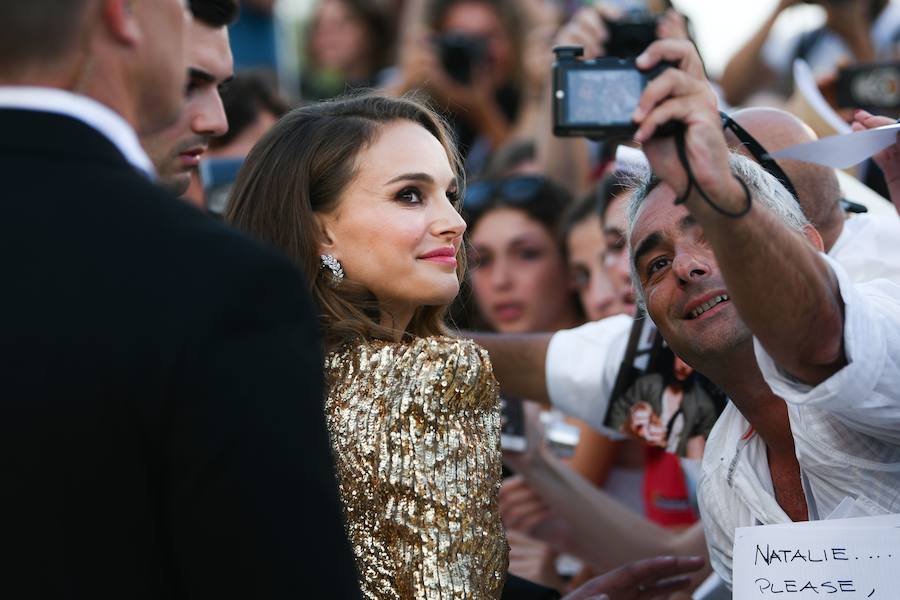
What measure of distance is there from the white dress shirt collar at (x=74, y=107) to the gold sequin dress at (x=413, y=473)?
90cm

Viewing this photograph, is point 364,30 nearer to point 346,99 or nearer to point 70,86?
point 346,99

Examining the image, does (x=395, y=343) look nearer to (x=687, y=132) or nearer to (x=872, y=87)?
(x=687, y=132)

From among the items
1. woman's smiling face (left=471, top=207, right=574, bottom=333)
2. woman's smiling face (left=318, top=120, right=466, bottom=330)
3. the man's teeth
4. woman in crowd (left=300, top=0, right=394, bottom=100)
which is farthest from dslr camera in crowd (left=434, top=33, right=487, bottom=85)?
the man's teeth

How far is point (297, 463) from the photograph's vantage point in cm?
146

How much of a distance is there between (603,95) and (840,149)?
0.52m

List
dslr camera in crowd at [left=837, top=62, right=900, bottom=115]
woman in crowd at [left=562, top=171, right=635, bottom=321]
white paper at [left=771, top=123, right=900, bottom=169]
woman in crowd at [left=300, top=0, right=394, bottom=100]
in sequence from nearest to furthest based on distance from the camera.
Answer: white paper at [left=771, top=123, right=900, bottom=169] → woman in crowd at [left=562, top=171, right=635, bottom=321] → dslr camera in crowd at [left=837, top=62, right=900, bottom=115] → woman in crowd at [left=300, top=0, right=394, bottom=100]

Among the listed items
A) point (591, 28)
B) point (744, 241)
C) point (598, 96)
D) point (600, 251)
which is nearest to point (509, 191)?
point (600, 251)

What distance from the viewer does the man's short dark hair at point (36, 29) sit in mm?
1412

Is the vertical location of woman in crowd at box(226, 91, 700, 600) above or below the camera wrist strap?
below

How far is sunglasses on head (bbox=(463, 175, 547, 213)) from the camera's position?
16.1ft

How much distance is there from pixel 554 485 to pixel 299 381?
7.99ft

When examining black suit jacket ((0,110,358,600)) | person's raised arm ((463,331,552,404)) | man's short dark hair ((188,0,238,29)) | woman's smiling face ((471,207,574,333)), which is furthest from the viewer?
woman's smiling face ((471,207,574,333))

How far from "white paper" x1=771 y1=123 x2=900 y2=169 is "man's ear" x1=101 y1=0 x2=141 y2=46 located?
118 centimetres

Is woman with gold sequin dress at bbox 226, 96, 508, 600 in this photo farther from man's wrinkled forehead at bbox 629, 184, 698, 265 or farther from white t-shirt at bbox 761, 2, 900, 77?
white t-shirt at bbox 761, 2, 900, 77
